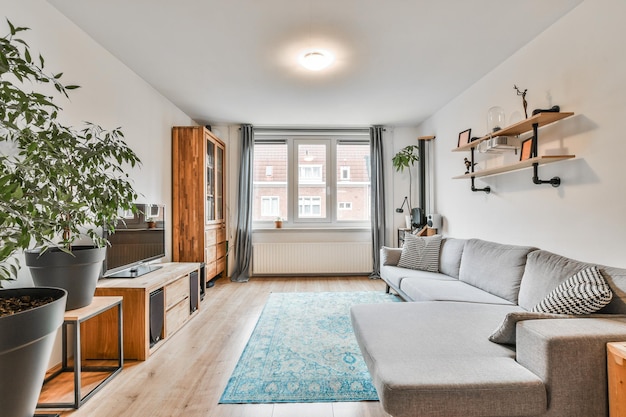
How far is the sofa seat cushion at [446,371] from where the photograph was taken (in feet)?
4.02

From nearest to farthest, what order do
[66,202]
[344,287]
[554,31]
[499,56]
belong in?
[66,202]
[554,31]
[499,56]
[344,287]

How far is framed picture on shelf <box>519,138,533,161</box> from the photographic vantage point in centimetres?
248

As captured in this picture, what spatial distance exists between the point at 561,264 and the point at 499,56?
1.93m

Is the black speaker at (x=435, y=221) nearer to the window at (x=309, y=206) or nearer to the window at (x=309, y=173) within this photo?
the window at (x=309, y=206)

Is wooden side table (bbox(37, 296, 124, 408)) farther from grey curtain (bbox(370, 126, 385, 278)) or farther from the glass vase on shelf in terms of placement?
grey curtain (bbox(370, 126, 385, 278))

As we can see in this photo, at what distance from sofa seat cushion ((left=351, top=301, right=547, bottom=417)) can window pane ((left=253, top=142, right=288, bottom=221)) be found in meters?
3.58

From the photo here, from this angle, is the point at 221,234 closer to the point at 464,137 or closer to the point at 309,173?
the point at 309,173

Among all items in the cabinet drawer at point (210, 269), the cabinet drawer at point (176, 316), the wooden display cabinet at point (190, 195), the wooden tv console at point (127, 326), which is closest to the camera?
the wooden tv console at point (127, 326)

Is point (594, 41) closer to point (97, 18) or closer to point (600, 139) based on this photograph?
point (600, 139)

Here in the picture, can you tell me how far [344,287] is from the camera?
4.46 meters

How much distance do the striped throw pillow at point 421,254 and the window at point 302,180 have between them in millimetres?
1562

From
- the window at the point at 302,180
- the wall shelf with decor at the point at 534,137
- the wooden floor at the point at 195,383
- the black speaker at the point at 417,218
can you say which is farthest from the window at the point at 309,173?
the wall shelf with decor at the point at 534,137

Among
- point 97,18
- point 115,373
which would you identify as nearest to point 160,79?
point 97,18

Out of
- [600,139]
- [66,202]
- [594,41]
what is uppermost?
[594,41]
